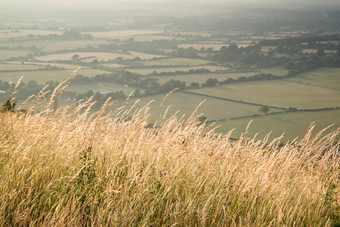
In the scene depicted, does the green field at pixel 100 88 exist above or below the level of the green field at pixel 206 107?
above

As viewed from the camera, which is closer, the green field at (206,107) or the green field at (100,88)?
the green field at (206,107)

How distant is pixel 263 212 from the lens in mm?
3348

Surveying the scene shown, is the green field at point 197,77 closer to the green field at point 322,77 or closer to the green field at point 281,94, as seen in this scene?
the green field at point 281,94

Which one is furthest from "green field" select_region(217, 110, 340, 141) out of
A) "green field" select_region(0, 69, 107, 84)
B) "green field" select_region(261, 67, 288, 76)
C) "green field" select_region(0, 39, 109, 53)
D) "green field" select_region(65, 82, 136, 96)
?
"green field" select_region(0, 39, 109, 53)

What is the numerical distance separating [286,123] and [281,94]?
664 inches

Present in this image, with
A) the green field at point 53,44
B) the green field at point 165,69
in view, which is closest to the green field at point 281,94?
the green field at point 165,69

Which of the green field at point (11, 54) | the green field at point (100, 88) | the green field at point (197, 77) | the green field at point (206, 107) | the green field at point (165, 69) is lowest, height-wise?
the green field at point (206, 107)

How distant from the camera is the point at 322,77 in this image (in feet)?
268

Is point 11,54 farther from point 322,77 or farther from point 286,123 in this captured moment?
point 322,77

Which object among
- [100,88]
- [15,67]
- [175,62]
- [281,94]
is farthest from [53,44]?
[281,94]

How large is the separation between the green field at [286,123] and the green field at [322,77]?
23.7m

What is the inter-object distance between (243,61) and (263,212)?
97579 millimetres

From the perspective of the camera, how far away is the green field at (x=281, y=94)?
57.5 m

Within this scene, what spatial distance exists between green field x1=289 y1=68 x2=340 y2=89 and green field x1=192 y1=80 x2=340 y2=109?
461 centimetres
